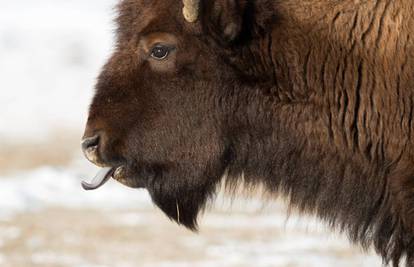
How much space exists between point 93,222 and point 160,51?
8360 mm

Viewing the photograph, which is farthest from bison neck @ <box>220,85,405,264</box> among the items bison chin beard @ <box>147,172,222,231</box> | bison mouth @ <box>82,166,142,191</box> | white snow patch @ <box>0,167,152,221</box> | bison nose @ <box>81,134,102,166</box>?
→ white snow patch @ <box>0,167,152,221</box>

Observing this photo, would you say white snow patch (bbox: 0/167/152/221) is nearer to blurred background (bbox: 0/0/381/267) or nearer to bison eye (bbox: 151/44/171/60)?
blurred background (bbox: 0/0/381/267)

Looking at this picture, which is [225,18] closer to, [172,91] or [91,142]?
[172,91]

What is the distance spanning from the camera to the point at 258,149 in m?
5.96

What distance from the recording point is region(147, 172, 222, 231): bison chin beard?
20.1 ft

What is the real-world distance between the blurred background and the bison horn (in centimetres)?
81

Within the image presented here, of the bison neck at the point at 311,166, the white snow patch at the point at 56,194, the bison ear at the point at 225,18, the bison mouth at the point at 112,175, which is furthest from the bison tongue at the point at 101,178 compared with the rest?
the white snow patch at the point at 56,194

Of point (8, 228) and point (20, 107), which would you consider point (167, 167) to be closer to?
point (8, 228)

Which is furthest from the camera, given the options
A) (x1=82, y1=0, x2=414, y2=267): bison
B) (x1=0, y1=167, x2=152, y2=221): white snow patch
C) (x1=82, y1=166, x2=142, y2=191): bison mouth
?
(x1=0, y1=167, x2=152, y2=221): white snow patch

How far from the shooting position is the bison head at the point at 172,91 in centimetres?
579

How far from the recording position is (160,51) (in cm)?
587

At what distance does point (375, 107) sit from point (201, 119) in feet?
3.13

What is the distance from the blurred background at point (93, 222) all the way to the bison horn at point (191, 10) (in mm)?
811

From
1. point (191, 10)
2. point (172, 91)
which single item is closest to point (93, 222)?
point (172, 91)
